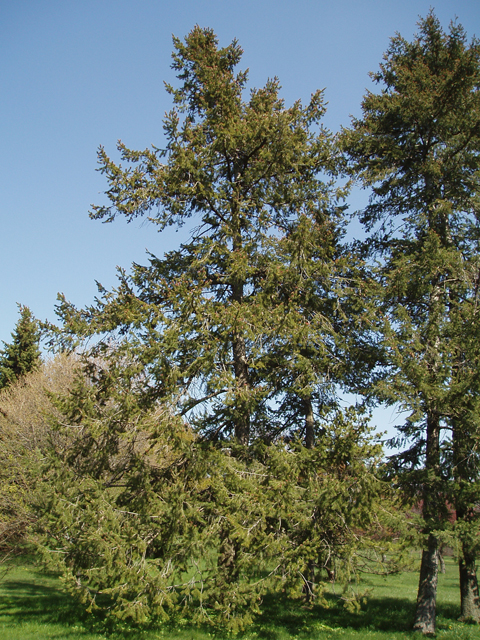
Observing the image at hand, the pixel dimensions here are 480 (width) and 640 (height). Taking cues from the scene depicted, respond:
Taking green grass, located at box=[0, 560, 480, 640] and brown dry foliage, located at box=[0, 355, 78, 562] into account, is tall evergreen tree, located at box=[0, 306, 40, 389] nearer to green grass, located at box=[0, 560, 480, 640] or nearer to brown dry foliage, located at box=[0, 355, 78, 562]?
brown dry foliage, located at box=[0, 355, 78, 562]

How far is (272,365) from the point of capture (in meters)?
9.95

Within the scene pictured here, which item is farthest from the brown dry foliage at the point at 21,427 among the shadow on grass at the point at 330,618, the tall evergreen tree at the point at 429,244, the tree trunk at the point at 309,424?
the tall evergreen tree at the point at 429,244

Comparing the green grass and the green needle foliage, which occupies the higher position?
the green needle foliage

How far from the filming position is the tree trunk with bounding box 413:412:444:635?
29.5ft

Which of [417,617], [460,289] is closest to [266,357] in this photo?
[460,289]

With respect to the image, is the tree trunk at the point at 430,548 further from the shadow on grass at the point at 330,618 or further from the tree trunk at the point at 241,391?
the tree trunk at the point at 241,391

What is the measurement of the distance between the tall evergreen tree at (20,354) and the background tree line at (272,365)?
13270mm

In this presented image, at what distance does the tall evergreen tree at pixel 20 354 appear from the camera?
2452 centimetres

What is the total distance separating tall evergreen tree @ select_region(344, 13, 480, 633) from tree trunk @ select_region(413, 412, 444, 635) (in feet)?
0.07

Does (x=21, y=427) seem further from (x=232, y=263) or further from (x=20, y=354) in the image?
(x=232, y=263)

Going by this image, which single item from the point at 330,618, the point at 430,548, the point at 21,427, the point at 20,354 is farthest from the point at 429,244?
the point at 20,354

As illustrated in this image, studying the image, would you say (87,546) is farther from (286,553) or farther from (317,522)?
(317,522)

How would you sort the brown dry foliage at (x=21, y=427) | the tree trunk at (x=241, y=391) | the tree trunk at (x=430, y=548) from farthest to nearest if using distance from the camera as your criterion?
1. the brown dry foliage at (x=21, y=427)
2. the tree trunk at (x=430, y=548)
3. the tree trunk at (x=241, y=391)

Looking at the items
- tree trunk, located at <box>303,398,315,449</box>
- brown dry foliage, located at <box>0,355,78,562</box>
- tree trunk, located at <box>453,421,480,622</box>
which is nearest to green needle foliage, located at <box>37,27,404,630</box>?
tree trunk, located at <box>303,398,315,449</box>
